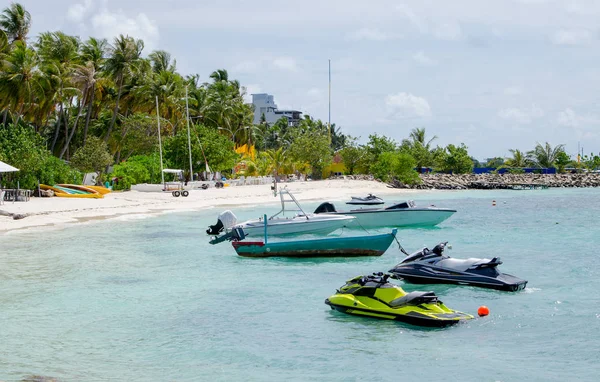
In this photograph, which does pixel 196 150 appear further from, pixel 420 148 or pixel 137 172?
pixel 420 148

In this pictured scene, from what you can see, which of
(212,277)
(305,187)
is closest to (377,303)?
(212,277)

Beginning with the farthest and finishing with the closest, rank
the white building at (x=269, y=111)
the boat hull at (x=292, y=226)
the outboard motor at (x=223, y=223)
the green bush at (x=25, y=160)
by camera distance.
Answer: the white building at (x=269, y=111), the green bush at (x=25, y=160), the boat hull at (x=292, y=226), the outboard motor at (x=223, y=223)

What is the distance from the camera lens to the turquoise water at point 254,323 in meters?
11.5

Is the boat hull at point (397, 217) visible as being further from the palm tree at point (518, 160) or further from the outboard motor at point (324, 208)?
the palm tree at point (518, 160)

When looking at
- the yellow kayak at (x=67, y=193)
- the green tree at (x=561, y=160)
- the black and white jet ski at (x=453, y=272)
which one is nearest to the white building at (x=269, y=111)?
the green tree at (x=561, y=160)

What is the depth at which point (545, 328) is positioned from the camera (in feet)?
46.7

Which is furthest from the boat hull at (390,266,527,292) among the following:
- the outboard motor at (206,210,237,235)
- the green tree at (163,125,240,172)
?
the green tree at (163,125,240,172)

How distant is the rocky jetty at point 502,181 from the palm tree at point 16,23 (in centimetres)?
4803

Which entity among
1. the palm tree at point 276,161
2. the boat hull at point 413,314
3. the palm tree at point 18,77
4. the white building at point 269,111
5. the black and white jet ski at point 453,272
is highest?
the white building at point 269,111

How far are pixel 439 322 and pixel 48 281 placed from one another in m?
11.6

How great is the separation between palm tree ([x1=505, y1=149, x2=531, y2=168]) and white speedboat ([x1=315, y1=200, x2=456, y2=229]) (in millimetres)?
93693

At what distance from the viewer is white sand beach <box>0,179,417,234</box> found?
36.0 metres

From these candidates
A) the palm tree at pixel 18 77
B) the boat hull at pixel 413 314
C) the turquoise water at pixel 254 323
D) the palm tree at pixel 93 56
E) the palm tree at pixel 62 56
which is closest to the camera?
the turquoise water at pixel 254 323

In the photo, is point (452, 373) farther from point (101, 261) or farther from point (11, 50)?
point (11, 50)
